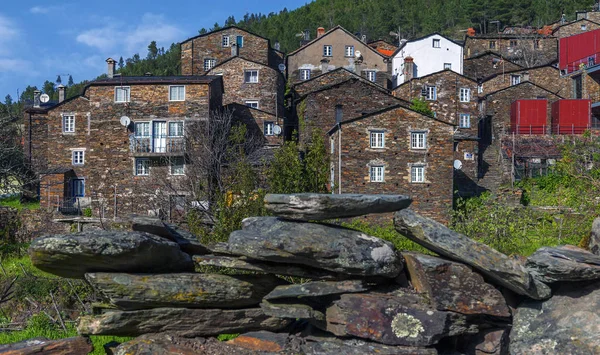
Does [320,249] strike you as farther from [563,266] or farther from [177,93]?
[177,93]

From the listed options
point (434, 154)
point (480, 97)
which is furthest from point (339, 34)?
point (434, 154)

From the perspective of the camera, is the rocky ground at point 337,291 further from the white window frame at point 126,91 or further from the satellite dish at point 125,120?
the white window frame at point 126,91

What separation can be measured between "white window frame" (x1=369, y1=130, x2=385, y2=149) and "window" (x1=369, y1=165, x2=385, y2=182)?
114cm

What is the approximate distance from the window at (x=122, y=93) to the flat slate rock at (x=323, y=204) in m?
32.2

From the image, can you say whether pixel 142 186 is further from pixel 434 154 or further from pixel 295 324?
pixel 295 324

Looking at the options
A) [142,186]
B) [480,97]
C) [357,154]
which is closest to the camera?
[357,154]

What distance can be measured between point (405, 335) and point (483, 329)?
149 centimetres

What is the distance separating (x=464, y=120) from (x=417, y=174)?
14.7 meters

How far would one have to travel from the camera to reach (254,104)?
4756cm

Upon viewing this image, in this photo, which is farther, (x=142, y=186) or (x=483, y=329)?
(x=142, y=186)

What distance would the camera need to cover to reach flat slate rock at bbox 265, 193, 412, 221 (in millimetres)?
9273

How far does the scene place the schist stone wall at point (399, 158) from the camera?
116 feet

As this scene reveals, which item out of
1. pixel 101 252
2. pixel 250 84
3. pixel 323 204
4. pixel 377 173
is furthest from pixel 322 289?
pixel 250 84

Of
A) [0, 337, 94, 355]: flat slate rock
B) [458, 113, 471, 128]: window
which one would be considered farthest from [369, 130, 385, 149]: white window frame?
[0, 337, 94, 355]: flat slate rock
